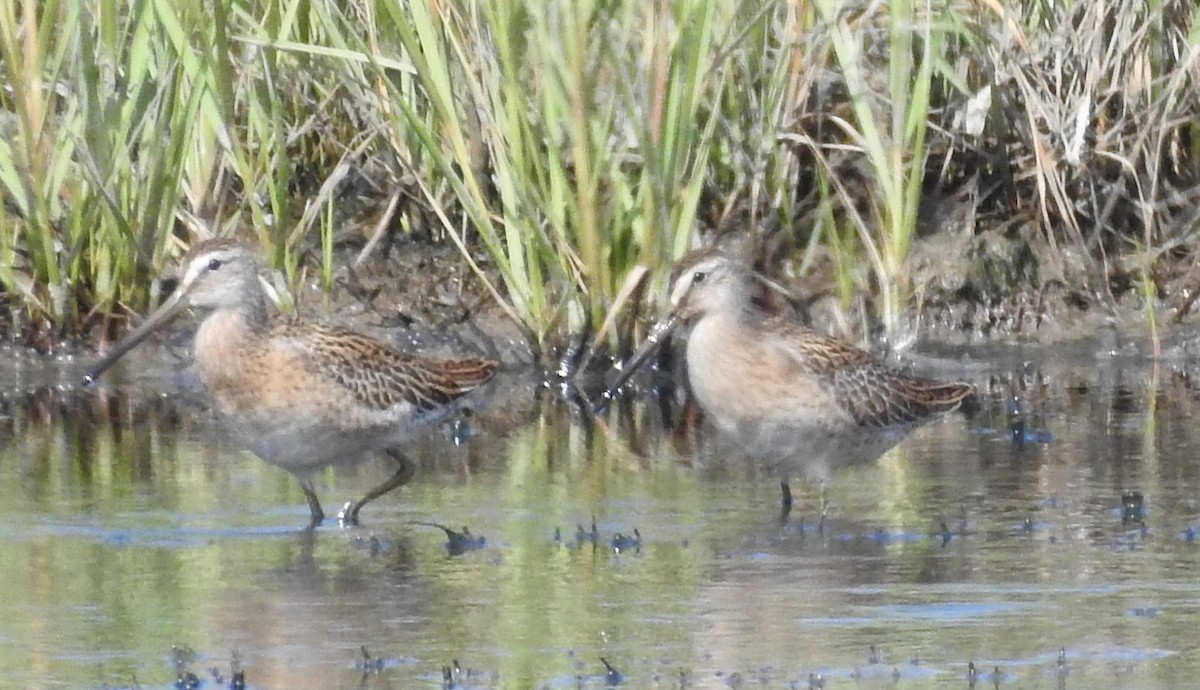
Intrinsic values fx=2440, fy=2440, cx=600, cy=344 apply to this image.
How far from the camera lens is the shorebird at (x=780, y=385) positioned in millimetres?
7543

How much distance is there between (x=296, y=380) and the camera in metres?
7.47

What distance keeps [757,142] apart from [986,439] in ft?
6.26

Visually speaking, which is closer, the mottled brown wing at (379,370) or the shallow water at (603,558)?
the shallow water at (603,558)

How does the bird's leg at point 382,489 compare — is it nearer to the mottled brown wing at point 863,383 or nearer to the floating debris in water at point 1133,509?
the mottled brown wing at point 863,383

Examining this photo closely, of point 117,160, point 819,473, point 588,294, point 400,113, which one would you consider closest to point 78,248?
point 117,160

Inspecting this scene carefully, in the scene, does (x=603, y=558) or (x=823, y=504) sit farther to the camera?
(x=823, y=504)

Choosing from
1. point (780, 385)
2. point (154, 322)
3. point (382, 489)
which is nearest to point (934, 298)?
point (780, 385)

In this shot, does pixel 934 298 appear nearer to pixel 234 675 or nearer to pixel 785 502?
pixel 785 502

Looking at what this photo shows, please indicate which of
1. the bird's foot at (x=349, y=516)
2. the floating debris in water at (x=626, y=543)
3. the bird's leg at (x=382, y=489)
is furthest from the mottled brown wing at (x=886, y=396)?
the bird's foot at (x=349, y=516)

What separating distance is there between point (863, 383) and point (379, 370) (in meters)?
1.53

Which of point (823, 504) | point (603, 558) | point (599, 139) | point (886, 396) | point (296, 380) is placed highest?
point (599, 139)

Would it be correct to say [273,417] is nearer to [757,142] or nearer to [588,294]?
[588,294]

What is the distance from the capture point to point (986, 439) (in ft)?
28.3

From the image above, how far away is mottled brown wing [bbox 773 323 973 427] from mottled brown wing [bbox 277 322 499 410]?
107 cm
